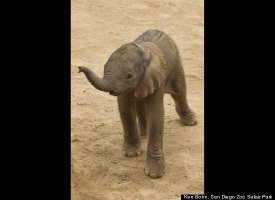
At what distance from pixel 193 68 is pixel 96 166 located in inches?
118

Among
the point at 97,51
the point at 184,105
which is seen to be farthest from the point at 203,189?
the point at 97,51

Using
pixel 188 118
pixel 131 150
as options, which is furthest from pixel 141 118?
pixel 188 118

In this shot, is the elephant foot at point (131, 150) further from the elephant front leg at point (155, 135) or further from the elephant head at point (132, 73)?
the elephant head at point (132, 73)

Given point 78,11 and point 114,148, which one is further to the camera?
point 78,11

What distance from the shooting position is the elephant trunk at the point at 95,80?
4012mm

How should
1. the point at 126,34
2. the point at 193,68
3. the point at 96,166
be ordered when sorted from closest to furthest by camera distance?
1. the point at 96,166
2. the point at 193,68
3. the point at 126,34

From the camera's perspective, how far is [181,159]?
200 inches

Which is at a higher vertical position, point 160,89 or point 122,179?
point 160,89

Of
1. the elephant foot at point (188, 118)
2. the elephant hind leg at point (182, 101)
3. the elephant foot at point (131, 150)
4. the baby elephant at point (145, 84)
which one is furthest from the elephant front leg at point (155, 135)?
the elephant foot at point (188, 118)

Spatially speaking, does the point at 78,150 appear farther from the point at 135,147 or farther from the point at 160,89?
the point at 160,89

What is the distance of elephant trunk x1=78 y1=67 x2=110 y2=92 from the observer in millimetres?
4012

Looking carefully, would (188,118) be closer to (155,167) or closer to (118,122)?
(118,122)

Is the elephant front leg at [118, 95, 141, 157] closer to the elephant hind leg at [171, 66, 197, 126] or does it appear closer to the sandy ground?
the sandy ground

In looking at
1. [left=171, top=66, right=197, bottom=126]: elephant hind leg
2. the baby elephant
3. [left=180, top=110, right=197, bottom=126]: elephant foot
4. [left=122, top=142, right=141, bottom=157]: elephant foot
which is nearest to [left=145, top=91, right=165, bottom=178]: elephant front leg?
the baby elephant
